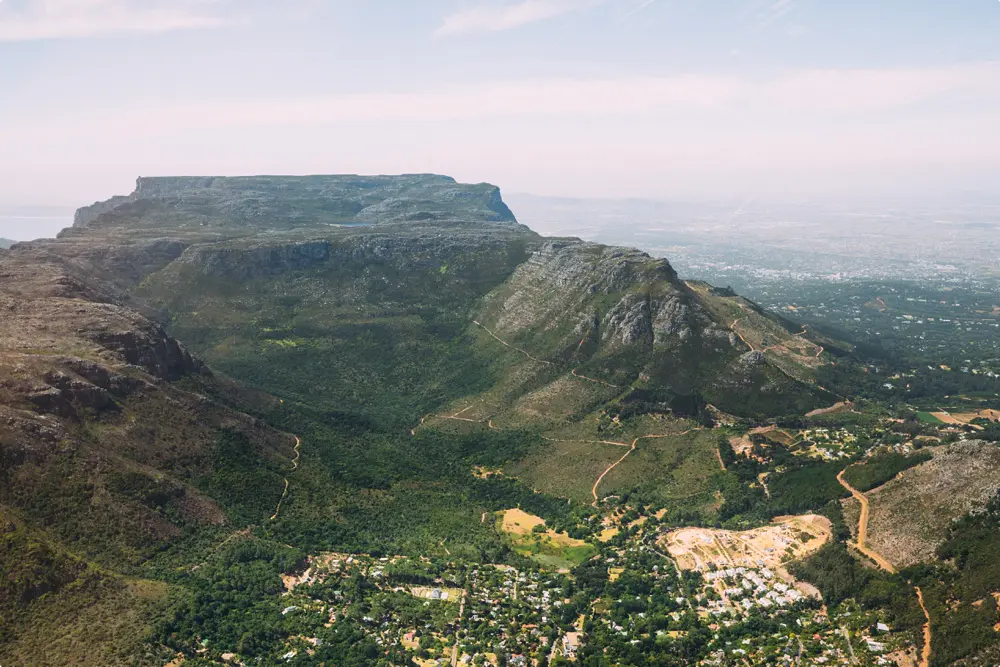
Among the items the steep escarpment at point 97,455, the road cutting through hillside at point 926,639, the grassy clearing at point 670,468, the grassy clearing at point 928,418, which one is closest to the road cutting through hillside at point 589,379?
the grassy clearing at point 670,468

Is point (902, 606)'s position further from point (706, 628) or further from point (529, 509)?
point (529, 509)

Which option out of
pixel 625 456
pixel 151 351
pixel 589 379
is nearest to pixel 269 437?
pixel 151 351

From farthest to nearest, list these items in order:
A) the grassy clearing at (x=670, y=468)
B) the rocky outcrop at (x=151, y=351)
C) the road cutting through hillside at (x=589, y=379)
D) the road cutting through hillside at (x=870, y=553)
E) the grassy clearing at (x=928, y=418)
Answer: the road cutting through hillside at (x=589, y=379) → the grassy clearing at (x=928, y=418) → the rocky outcrop at (x=151, y=351) → the grassy clearing at (x=670, y=468) → the road cutting through hillside at (x=870, y=553)

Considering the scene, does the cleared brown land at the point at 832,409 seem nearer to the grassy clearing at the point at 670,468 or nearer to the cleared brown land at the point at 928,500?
the grassy clearing at the point at 670,468

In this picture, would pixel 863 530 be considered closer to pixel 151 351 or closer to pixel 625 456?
pixel 625 456

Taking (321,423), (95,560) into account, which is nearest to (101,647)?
(95,560)
